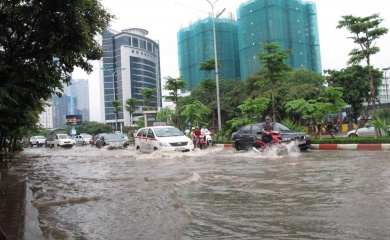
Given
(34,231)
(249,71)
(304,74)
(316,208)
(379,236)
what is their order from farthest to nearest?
(249,71) → (304,74) → (316,208) → (34,231) → (379,236)

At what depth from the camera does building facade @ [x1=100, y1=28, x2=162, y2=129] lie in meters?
102

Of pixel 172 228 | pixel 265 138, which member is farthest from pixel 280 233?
pixel 265 138

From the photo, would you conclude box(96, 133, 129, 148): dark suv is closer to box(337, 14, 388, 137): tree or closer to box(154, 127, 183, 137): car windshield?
box(154, 127, 183, 137): car windshield

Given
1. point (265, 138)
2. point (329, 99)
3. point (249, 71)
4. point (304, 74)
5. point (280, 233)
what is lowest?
point (280, 233)

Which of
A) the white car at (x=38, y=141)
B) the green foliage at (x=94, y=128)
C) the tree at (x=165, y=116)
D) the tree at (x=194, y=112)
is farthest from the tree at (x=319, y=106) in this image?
the green foliage at (x=94, y=128)

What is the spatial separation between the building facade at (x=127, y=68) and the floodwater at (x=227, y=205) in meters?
89.7

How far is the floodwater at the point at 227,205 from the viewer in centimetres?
383

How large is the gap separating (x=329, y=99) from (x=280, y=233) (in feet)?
48.4

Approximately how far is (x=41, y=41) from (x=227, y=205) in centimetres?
531

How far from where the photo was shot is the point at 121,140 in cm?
2553

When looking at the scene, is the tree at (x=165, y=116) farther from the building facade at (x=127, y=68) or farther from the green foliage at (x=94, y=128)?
the building facade at (x=127, y=68)

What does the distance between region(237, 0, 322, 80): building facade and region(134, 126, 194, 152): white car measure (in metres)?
38.5

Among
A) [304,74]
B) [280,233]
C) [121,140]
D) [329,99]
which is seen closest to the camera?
[280,233]

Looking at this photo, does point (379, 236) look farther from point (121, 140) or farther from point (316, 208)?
point (121, 140)
